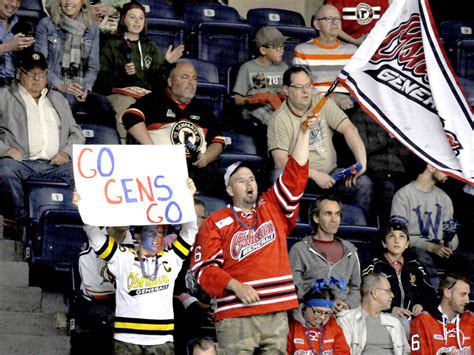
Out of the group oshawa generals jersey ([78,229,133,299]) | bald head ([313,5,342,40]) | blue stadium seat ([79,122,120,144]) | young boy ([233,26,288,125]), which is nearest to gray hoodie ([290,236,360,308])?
oshawa generals jersey ([78,229,133,299])

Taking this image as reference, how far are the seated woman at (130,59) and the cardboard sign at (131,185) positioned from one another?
250 cm

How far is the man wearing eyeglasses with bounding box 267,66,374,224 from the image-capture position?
10.7 meters

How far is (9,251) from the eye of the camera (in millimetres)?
9727

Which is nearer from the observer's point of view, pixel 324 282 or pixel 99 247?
pixel 99 247

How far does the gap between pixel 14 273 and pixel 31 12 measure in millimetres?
3272

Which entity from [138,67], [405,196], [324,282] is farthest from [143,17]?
[324,282]

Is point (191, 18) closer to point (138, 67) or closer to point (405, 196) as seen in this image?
point (138, 67)

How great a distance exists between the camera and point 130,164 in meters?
8.83

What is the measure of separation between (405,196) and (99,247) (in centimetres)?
300

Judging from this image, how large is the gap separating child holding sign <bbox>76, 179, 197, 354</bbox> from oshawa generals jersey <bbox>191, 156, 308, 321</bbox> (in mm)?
245

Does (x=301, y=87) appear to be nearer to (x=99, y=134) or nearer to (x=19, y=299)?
(x=99, y=134)

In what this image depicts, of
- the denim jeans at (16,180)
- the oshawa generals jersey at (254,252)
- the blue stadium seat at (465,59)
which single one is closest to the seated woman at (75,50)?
Result: the denim jeans at (16,180)

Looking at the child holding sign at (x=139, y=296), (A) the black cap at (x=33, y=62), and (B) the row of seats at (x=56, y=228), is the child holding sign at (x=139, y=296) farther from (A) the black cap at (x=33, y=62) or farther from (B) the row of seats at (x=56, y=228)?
(A) the black cap at (x=33, y=62)

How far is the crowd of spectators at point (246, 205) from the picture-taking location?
8.85 m
